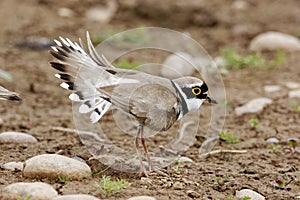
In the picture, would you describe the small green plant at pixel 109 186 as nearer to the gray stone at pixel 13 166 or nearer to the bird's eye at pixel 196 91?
the gray stone at pixel 13 166

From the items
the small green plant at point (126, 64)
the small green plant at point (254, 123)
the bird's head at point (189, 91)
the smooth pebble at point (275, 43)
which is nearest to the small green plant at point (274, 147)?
the small green plant at point (254, 123)

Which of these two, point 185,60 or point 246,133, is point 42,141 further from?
point 185,60

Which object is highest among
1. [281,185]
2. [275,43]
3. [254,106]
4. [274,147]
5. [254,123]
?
[275,43]

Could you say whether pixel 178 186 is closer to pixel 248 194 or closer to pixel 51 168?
pixel 248 194

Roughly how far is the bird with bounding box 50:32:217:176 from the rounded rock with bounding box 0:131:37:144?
92 centimetres

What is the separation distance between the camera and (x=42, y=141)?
536 centimetres

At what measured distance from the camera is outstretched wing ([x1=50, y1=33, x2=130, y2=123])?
4.41 m

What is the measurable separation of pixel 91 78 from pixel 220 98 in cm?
283

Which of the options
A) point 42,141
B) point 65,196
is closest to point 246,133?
point 42,141

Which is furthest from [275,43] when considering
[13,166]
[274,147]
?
[13,166]

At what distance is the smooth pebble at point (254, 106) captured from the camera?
6.61 m

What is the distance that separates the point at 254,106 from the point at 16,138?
9.25 ft

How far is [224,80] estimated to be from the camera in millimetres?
7930

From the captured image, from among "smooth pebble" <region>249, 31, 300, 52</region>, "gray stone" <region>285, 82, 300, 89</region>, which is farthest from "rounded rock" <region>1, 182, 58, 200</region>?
"smooth pebble" <region>249, 31, 300, 52</region>
